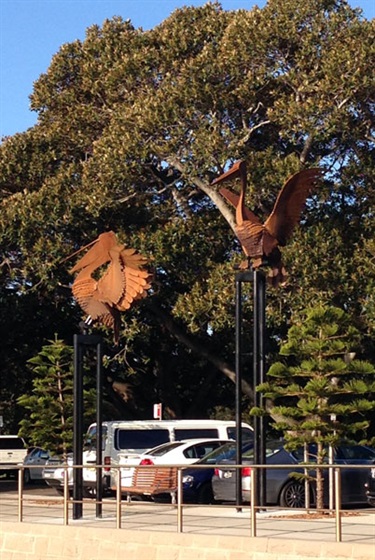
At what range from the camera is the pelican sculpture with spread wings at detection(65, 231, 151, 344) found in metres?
20.6

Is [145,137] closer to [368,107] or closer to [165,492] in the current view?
[368,107]

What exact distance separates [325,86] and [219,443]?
1098 centimetres

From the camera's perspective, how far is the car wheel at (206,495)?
74.8ft

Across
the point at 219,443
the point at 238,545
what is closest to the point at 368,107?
the point at 219,443

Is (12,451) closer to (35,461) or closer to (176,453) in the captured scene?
(35,461)

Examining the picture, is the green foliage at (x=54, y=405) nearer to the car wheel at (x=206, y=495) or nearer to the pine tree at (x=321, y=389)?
the car wheel at (x=206, y=495)

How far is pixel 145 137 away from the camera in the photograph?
32.4m

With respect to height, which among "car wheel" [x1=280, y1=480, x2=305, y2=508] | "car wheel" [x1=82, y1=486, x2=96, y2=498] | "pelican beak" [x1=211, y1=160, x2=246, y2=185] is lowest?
"car wheel" [x1=82, y1=486, x2=96, y2=498]

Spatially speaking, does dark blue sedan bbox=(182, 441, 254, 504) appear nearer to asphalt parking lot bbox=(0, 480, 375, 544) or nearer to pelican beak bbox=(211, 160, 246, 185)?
asphalt parking lot bbox=(0, 480, 375, 544)

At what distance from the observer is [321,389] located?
18906 millimetres

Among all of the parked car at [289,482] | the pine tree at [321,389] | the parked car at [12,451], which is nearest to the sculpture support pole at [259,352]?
the pine tree at [321,389]

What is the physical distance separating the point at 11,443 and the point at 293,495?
24920mm

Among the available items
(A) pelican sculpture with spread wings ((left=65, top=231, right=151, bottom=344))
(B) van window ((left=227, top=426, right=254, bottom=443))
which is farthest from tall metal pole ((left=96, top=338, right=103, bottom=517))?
(B) van window ((left=227, top=426, right=254, bottom=443))

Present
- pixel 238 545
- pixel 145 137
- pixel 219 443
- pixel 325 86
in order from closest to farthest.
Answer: pixel 238 545, pixel 219 443, pixel 325 86, pixel 145 137
